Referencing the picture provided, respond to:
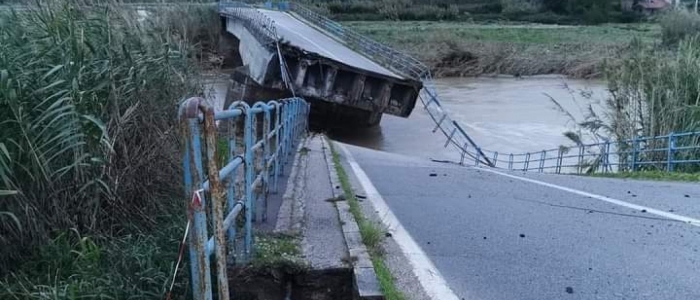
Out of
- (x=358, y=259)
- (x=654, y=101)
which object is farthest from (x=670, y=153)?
(x=358, y=259)

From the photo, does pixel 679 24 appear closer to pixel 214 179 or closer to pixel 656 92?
pixel 656 92

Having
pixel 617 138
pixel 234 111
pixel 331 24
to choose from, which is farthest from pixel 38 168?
pixel 331 24

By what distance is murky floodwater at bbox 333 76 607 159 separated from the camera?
24.9 meters

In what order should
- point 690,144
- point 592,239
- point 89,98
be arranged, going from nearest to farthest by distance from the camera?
point 89,98
point 592,239
point 690,144

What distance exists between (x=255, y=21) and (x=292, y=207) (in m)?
26.0

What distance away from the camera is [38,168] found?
13.8 feet

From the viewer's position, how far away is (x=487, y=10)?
95.1 meters

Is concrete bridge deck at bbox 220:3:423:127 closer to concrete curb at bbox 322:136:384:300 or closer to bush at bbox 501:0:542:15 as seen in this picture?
concrete curb at bbox 322:136:384:300

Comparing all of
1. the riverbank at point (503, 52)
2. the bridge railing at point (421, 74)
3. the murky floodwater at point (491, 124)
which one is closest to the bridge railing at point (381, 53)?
the bridge railing at point (421, 74)

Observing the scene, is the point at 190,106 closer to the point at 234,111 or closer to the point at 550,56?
the point at 234,111

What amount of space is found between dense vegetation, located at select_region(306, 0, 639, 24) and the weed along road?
2846 inches

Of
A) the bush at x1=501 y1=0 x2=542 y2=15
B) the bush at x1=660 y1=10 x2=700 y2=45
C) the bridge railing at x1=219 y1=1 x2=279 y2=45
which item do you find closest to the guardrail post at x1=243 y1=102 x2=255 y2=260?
the bridge railing at x1=219 y1=1 x2=279 y2=45

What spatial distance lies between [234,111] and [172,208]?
162 cm

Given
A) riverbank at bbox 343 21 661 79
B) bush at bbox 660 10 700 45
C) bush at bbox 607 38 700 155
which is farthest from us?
riverbank at bbox 343 21 661 79
